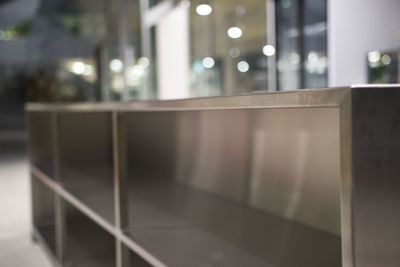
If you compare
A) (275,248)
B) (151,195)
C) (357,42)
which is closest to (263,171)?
(151,195)

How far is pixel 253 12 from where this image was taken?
686cm

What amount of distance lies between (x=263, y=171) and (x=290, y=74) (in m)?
4.71

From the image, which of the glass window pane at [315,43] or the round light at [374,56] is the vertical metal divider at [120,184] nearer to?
the round light at [374,56]

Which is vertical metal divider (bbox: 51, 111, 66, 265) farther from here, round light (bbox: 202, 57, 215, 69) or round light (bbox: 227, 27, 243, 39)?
round light (bbox: 202, 57, 215, 69)

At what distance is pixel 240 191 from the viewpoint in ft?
7.70

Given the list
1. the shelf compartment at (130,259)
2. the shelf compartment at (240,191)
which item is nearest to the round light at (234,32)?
the shelf compartment at (240,191)

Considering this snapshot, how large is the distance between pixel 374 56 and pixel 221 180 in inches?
127

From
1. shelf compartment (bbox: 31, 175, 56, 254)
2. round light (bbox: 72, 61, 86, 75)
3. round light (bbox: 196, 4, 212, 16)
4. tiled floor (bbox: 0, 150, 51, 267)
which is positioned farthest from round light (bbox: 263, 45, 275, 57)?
round light (bbox: 72, 61, 86, 75)

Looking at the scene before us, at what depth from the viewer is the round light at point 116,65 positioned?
10.9 meters

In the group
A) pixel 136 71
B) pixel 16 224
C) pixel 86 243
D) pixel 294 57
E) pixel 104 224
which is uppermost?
pixel 136 71

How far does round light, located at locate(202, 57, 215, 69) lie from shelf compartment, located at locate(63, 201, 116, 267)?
4453 mm

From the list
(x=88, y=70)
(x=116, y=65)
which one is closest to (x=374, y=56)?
(x=116, y=65)

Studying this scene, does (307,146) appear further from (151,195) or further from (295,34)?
(295,34)

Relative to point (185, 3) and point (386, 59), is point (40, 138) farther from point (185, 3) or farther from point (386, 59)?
point (185, 3)
